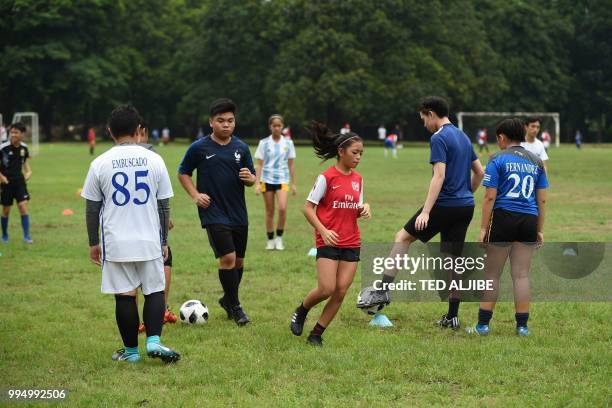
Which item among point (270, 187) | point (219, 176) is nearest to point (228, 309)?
point (219, 176)

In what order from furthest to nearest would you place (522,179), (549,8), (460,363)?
1. (549,8)
2. (522,179)
3. (460,363)

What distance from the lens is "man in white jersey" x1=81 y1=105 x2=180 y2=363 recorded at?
Result: 6.14 meters

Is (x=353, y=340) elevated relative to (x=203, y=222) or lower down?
lower down

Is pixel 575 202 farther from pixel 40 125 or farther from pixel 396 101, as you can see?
pixel 40 125

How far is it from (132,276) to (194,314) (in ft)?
5.64

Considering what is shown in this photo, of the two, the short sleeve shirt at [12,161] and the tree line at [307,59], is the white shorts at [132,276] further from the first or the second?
the tree line at [307,59]

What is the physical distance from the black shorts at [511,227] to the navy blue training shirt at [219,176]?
7.77ft

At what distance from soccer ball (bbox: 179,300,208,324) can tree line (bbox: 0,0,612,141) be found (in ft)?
178

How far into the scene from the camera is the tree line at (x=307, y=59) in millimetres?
64062

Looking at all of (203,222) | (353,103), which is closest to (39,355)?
(203,222)

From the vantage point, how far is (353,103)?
204 ft

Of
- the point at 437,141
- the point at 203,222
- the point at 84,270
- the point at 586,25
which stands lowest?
the point at 84,270

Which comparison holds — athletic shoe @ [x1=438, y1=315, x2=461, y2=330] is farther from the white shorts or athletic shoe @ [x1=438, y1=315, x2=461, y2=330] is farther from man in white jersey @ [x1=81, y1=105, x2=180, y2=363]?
the white shorts

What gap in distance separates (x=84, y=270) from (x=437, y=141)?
18.4ft
